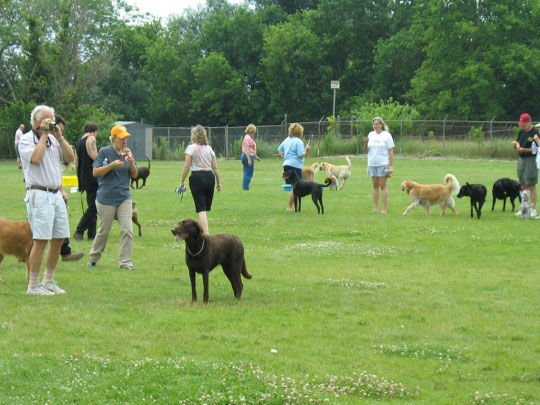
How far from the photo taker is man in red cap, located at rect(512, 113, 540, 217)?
1488 centimetres

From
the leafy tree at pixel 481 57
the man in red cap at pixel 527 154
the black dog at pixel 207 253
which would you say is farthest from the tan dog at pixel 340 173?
the leafy tree at pixel 481 57

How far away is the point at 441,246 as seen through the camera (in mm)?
12453

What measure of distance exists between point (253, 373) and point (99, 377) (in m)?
1.12

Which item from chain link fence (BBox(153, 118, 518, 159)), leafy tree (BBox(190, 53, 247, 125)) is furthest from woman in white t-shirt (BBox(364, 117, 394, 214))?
leafy tree (BBox(190, 53, 247, 125))

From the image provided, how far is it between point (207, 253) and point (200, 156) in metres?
3.57

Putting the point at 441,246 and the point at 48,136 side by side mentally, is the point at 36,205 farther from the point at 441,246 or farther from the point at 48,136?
the point at 441,246

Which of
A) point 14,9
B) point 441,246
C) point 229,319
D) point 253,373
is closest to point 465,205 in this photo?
point 441,246

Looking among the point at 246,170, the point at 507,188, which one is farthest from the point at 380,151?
the point at 246,170

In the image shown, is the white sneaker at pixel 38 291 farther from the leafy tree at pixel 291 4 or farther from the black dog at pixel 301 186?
the leafy tree at pixel 291 4

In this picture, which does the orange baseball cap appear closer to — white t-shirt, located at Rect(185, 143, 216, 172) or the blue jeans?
white t-shirt, located at Rect(185, 143, 216, 172)

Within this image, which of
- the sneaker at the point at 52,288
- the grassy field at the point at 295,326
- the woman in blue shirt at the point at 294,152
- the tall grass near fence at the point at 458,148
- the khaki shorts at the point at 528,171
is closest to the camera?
the grassy field at the point at 295,326

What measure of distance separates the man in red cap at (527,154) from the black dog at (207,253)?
8.52 metres

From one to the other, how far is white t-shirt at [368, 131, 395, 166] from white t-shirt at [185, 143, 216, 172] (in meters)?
5.45

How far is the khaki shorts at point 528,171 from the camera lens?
1530cm
